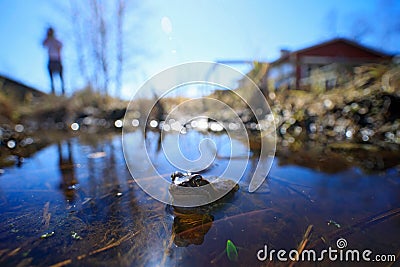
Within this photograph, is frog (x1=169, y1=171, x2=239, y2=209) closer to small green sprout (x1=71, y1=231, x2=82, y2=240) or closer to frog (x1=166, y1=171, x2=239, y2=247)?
frog (x1=166, y1=171, x2=239, y2=247)

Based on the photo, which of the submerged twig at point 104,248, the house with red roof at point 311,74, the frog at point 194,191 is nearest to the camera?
the submerged twig at point 104,248

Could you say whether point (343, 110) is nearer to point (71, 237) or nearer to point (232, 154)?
point (232, 154)

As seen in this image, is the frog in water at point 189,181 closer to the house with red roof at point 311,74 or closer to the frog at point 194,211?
the frog at point 194,211

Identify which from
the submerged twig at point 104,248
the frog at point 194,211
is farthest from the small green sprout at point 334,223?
the submerged twig at point 104,248

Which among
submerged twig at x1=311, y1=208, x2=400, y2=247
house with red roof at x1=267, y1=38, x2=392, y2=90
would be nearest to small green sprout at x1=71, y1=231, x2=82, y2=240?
submerged twig at x1=311, y1=208, x2=400, y2=247

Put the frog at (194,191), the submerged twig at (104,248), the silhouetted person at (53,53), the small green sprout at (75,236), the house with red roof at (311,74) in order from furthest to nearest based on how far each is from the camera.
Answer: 1. the silhouetted person at (53,53)
2. the house with red roof at (311,74)
3. the frog at (194,191)
4. the small green sprout at (75,236)
5. the submerged twig at (104,248)

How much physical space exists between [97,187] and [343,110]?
3.18 metres

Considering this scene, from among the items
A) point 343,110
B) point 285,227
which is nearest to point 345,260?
point 285,227

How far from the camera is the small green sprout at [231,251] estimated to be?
0.63 meters
